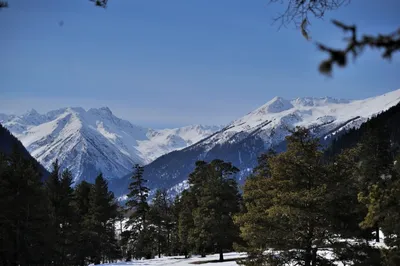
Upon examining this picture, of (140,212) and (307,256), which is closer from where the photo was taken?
(307,256)

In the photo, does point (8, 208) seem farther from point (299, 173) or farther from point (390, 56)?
point (390, 56)

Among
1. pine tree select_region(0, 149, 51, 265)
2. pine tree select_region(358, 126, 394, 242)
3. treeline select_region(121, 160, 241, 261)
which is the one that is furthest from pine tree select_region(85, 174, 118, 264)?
pine tree select_region(358, 126, 394, 242)

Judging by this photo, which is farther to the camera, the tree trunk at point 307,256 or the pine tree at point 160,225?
the pine tree at point 160,225

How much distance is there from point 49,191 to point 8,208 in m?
12.8

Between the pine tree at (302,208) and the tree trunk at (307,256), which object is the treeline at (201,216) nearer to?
the pine tree at (302,208)

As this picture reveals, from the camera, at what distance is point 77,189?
54.0 metres

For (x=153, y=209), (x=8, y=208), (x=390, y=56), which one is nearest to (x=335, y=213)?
(x=390, y=56)

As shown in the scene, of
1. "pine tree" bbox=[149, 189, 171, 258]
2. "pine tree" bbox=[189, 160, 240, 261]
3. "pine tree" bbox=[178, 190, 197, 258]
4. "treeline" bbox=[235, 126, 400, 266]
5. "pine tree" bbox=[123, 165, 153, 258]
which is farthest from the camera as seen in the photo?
"pine tree" bbox=[149, 189, 171, 258]

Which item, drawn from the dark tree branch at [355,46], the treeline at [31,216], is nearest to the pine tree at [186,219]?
the treeline at [31,216]

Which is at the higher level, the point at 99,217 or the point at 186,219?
the point at 99,217

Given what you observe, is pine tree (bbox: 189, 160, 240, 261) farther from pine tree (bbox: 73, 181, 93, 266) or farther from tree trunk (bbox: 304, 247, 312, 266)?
tree trunk (bbox: 304, 247, 312, 266)

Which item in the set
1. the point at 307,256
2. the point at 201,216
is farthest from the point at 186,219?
the point at 307,256

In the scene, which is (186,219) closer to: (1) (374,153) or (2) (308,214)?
(1) (374,153)

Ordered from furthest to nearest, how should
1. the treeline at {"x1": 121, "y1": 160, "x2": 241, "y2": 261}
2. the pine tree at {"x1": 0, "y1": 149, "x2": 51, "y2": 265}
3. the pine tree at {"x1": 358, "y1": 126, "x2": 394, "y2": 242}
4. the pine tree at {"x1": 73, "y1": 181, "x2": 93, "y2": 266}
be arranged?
1. the pine tree at {"x1": 73, "y1": 181, "x2": 93, "y2": 266}
2. the pine tree at {"x1": 358, "y1": 126, "x2": 394, "y2": 242}
3. the treeline at {"x1": 121, "y1": 160, "x2": 241, "y2": 261}
4. the pine tree at {"x1": 0, "y1": 149, "x2": 51, "y2": 265}
